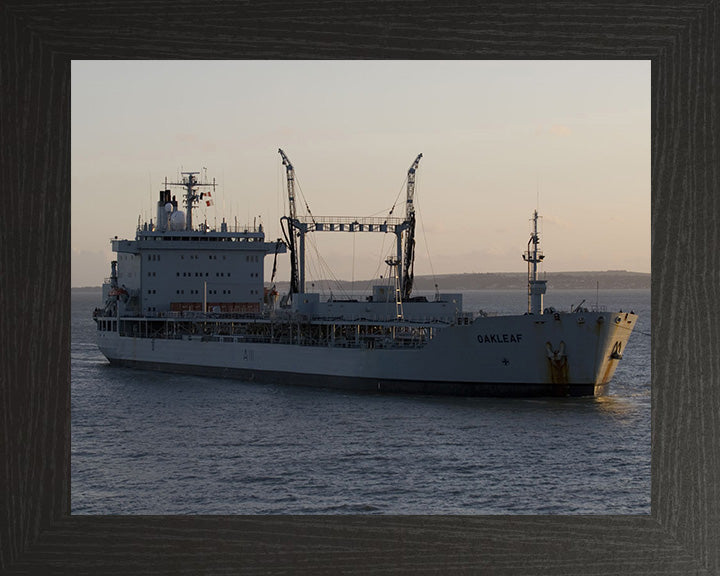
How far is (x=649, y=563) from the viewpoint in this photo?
2.30 m

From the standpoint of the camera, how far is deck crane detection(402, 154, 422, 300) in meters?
23.7

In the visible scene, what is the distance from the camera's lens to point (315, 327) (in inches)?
855

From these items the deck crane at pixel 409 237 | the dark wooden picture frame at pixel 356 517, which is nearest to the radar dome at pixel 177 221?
the deck crane at pixel 409 237

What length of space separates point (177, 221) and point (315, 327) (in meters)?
6.01

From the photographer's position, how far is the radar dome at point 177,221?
25.8 m

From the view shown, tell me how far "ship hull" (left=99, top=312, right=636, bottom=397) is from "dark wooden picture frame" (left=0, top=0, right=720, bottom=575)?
1435 cm

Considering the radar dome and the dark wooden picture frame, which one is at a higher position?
the radar dome

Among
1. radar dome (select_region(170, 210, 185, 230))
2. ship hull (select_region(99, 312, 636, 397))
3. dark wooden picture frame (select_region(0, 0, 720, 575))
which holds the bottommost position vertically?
ship hull (select_region(99, 312, 636, 397))

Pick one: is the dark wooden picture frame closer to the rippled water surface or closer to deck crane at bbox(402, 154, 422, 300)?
the rippled water surface

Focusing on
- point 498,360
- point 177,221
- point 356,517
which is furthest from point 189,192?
point 356,517

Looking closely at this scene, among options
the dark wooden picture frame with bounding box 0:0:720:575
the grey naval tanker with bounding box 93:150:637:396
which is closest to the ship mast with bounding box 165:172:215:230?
the grey naval tanker with bounding box 93:150:637:396

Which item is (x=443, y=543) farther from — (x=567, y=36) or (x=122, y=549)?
(x=567, y=36)

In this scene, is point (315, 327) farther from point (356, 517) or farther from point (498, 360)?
point (356, 517)

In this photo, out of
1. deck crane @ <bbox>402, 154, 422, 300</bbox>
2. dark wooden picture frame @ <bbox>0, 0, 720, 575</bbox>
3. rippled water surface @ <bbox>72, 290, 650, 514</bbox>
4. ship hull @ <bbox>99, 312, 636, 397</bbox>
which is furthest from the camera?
deck crane @ <bbox>402, 154, 422, 300</bbox>
